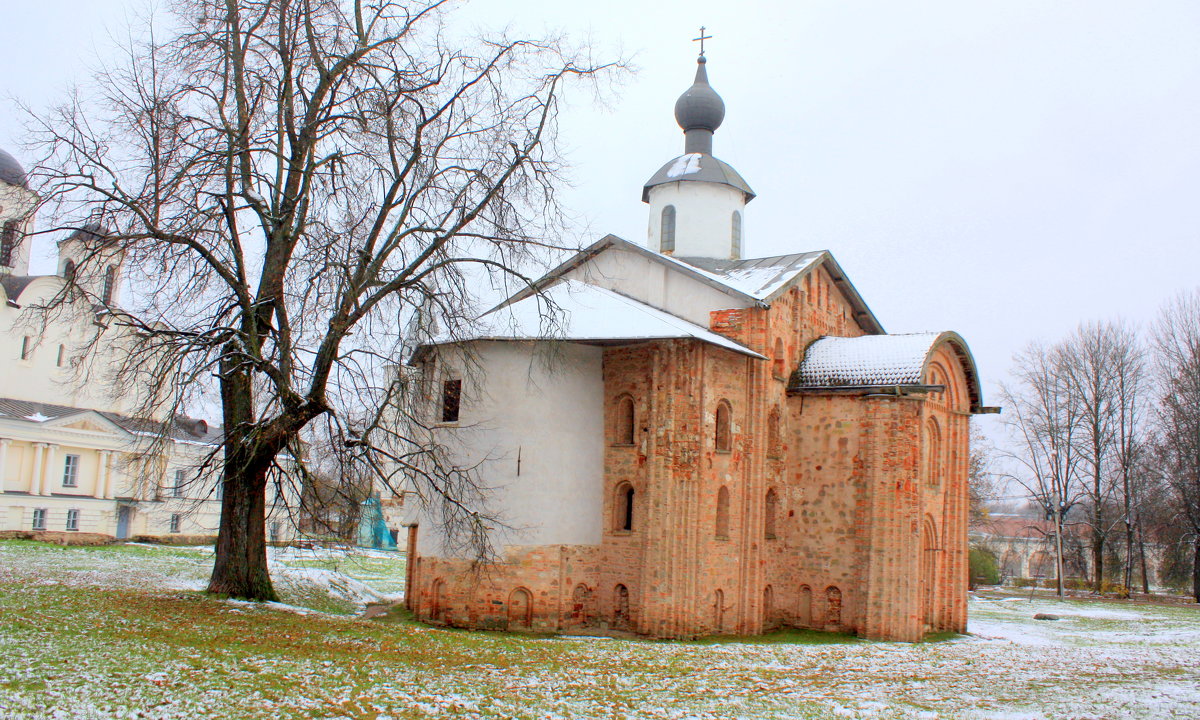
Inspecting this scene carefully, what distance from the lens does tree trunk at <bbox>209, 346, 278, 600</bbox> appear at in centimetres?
1286

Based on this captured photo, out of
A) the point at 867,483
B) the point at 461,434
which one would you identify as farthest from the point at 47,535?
the point at 867,483

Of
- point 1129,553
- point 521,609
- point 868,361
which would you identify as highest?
point 868,361

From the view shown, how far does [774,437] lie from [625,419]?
3480mm

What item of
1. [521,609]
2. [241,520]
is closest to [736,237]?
[521,609]

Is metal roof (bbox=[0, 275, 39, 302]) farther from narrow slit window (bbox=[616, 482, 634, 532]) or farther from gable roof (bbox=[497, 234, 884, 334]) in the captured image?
narrow slit window (bbox=[616, 482, 634, 532])

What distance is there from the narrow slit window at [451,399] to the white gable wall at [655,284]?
3723 millimetres

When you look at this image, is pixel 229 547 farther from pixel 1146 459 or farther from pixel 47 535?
pixel 1146 459

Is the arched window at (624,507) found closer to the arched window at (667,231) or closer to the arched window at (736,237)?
the arched window at (667,231)

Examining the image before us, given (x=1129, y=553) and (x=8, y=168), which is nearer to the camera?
(x=8, y=168)

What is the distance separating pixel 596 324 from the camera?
1666cm

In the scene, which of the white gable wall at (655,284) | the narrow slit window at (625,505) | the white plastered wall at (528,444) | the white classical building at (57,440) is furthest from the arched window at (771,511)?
the white classical building at (57,440)

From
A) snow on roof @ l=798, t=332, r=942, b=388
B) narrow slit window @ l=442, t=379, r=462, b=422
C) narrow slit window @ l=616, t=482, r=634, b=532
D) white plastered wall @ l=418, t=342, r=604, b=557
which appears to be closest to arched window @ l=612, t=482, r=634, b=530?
narrow slit window @ l=616, t=482, r=634, b=532

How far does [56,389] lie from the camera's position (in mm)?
32750

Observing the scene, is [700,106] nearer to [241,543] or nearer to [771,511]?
[771,511]
